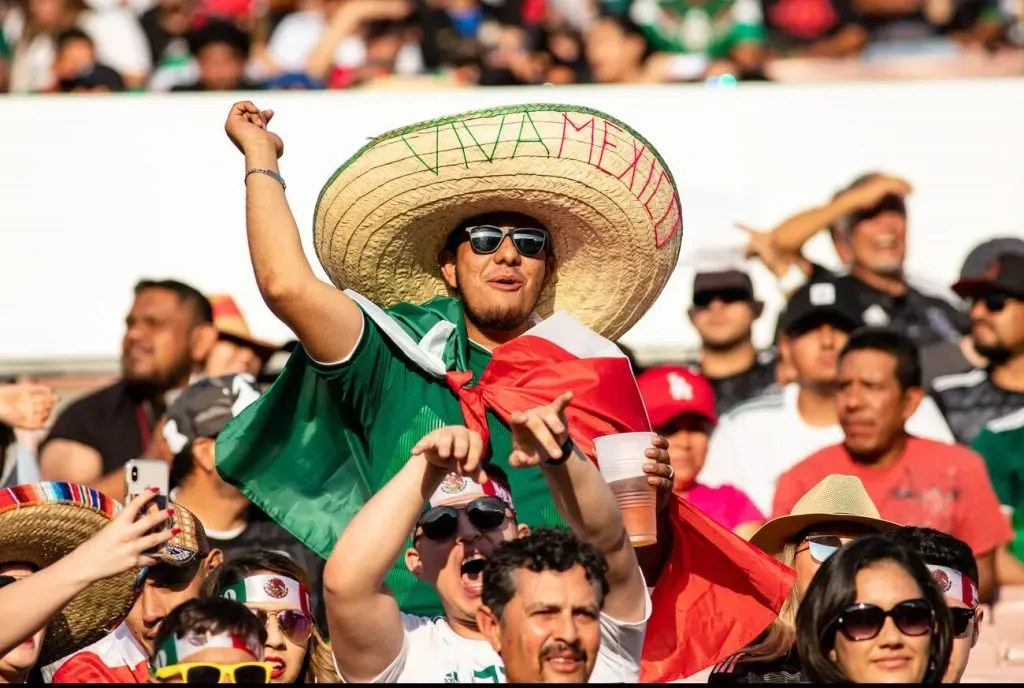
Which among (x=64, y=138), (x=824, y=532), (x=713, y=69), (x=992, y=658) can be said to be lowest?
(x=992, y=658)

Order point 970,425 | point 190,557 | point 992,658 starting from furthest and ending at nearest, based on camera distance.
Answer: point 970,425 < point 992,658 < point 190,557

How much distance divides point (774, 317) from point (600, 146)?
14.5ft

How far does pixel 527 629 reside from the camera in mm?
3680

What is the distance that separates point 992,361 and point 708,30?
356 centimetres

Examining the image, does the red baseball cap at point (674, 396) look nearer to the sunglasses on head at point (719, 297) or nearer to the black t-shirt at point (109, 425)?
the sunglasses on head at point (719, 297)

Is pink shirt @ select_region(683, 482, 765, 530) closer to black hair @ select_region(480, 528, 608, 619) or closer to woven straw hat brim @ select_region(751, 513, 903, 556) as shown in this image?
woven straw hat brim @ select_region(751, 513, 903, 556)

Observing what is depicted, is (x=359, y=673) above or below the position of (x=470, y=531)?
below

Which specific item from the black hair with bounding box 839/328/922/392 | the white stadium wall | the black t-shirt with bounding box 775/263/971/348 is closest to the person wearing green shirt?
the black hair with bounding box 839/328/922/392

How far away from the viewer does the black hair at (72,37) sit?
10133mm

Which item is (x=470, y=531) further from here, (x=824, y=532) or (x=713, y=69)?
(x=713, y=69)

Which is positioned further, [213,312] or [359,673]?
[213,312]

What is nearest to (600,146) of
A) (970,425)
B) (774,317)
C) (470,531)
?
(470,531)

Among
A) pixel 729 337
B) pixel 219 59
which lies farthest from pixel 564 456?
pixel 219 59

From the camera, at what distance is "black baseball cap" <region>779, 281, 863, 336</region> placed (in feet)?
25.2
